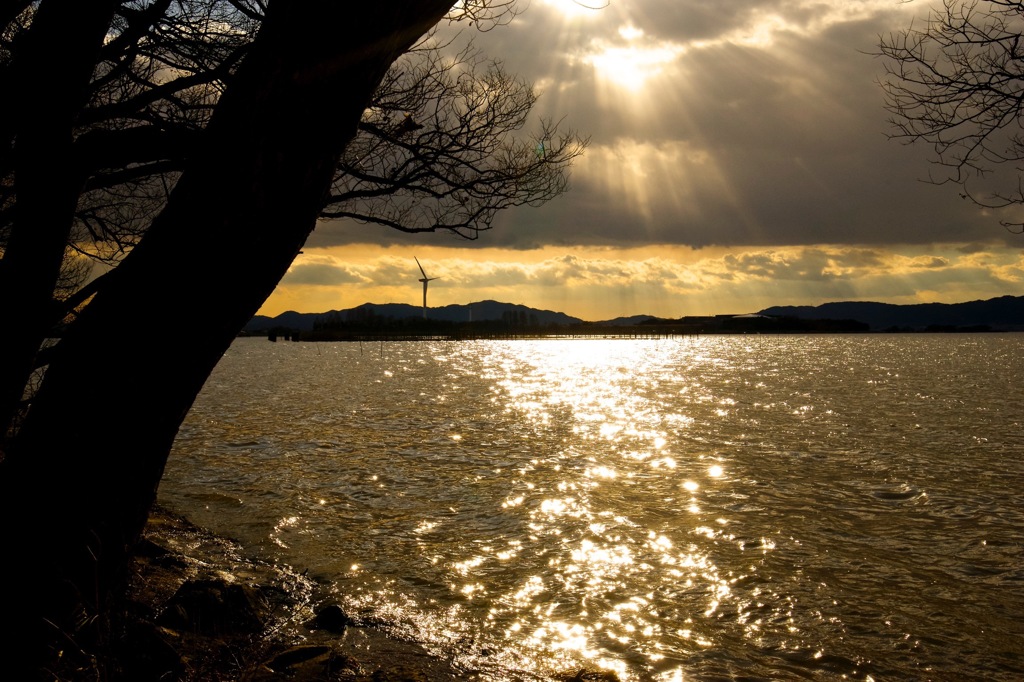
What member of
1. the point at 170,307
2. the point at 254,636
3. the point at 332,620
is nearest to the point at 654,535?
the point at 332,620

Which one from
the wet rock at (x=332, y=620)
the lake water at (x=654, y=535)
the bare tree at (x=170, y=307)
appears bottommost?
the lake water at (x=654, y=535)

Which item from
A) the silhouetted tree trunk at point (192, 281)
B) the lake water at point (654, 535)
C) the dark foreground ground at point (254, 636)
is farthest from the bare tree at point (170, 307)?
the lake water at point (654, 535)

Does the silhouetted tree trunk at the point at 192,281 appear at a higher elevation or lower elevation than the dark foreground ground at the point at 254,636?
higher

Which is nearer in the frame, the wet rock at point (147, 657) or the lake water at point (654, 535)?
the wet rock at point (147, 657)

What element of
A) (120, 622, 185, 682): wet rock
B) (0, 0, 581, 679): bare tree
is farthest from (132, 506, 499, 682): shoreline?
(0, 0, 581, 679): bare tree

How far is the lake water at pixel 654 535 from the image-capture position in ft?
27.0

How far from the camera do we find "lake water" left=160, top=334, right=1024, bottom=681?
8227mm

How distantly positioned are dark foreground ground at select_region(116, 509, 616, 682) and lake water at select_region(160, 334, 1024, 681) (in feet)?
1.58

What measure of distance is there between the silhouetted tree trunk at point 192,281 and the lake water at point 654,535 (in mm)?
4312

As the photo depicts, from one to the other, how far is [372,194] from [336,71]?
6.16 meters

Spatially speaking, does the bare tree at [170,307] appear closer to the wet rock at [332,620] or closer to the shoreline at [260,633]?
the shoreline at [260,633]

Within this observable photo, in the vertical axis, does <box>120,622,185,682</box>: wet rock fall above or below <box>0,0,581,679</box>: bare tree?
below

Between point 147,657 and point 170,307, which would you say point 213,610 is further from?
point 170,307

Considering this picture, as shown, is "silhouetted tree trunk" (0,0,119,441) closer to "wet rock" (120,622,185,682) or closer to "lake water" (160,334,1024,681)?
"wet rock" (120,622,185,682)
